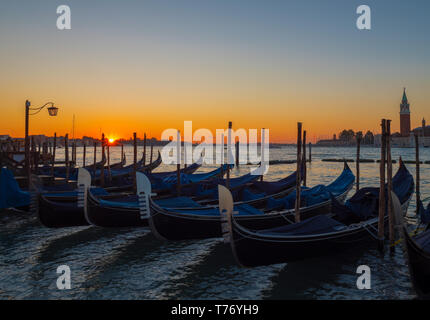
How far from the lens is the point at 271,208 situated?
10.5 m

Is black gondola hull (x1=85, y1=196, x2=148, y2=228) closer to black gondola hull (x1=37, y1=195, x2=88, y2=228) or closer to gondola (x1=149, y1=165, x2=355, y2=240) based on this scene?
black gondola hull (x1=37, y1=195, x2=88, y2=228)

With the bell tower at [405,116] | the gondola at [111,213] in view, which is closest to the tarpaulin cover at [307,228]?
the gondola at [111,213]

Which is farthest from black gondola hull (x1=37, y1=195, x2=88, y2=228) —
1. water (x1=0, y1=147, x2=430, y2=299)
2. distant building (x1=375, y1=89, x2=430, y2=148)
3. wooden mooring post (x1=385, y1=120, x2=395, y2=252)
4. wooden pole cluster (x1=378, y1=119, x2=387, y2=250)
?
distant building (x1=375, y1=89, x2=430, y2=148)

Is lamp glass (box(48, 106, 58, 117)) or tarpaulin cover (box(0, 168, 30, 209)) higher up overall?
lamp glass (box(48, 106, 58, 117))

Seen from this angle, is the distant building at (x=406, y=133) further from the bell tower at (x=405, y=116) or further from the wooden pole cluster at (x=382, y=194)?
the wooden pole cluster at (x=382, y=194)

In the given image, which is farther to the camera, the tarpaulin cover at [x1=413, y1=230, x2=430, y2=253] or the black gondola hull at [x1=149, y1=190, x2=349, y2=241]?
the black gondola hull at [x1=149, y1=190, x2=349, y2=241]

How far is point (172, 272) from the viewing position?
752 centimetres

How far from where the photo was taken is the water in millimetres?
6500

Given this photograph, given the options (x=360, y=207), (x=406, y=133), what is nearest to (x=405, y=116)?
(x=406, y=133)

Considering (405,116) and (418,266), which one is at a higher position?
(405,116)

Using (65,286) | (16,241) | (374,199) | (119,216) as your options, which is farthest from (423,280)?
(16,241)

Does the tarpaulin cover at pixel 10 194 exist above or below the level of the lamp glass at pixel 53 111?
below

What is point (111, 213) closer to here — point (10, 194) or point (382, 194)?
point (10, 194)

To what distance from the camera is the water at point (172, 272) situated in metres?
6.50
